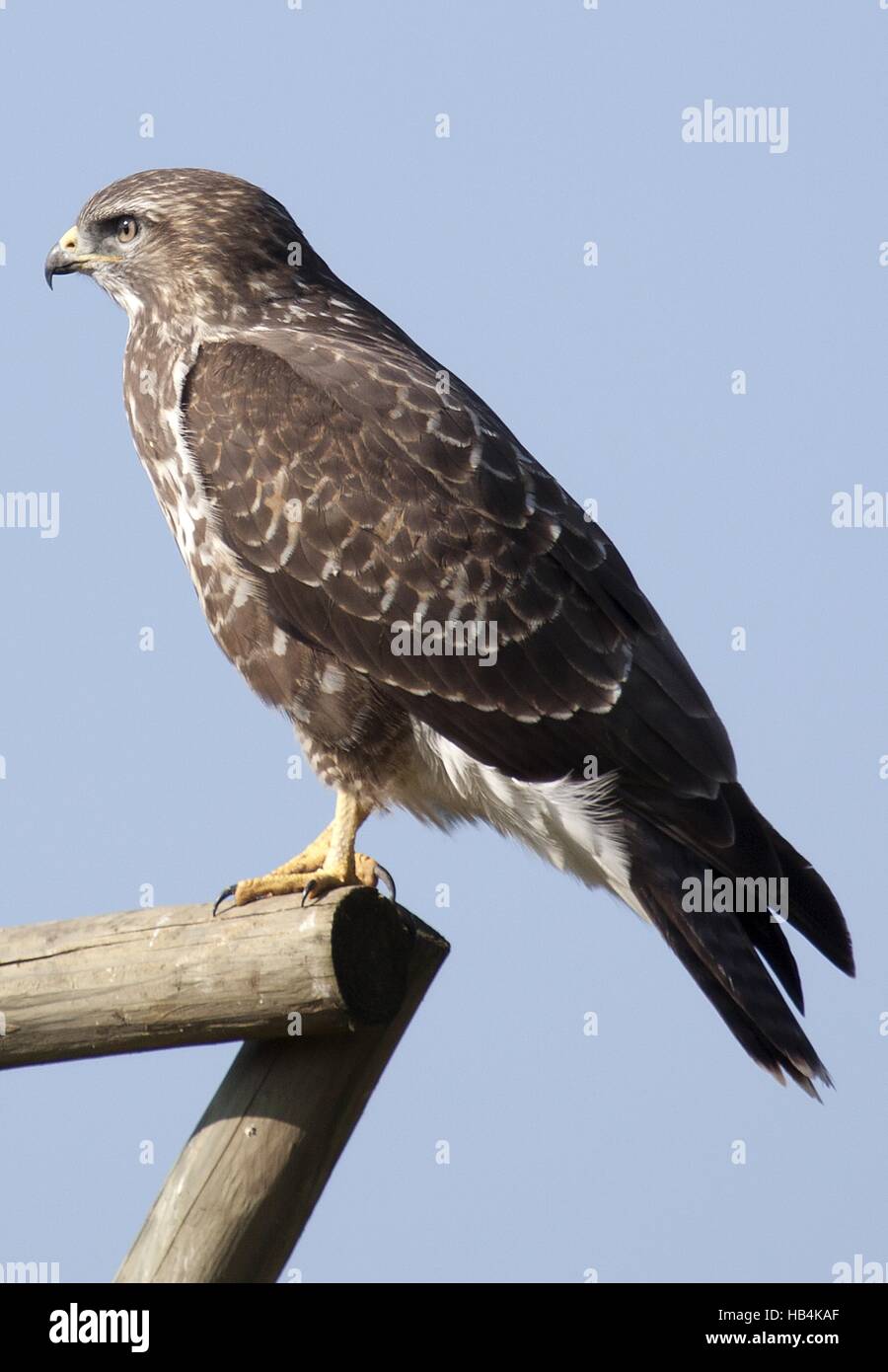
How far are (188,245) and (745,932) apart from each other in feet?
8.64

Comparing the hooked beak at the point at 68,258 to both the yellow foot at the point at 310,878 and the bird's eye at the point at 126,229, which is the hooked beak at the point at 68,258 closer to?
the bird's eye at the point at 126,229

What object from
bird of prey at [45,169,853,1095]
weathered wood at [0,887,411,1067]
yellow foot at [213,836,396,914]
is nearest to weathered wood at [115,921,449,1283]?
weathered wood at [0,887,411,1067]

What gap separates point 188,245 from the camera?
550 centimetres

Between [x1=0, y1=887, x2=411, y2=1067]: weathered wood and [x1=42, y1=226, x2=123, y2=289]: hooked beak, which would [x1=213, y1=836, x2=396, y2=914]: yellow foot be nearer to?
[x1=0, y1=887, x2=411, y2=1067]: weathered wood

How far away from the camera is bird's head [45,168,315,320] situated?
17.8 feet

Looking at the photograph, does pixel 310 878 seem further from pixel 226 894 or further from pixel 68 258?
pixel 68 258

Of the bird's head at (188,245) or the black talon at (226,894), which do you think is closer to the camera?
the black talon at (226,894)

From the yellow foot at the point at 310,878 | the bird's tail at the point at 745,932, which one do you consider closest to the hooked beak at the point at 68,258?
the yellow foot at the point at 310,878

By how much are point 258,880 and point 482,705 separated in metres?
0.75

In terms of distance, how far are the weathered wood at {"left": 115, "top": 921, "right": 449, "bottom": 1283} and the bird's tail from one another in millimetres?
838

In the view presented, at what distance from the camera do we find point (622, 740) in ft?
15.9

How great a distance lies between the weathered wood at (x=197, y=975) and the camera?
13.0ft
